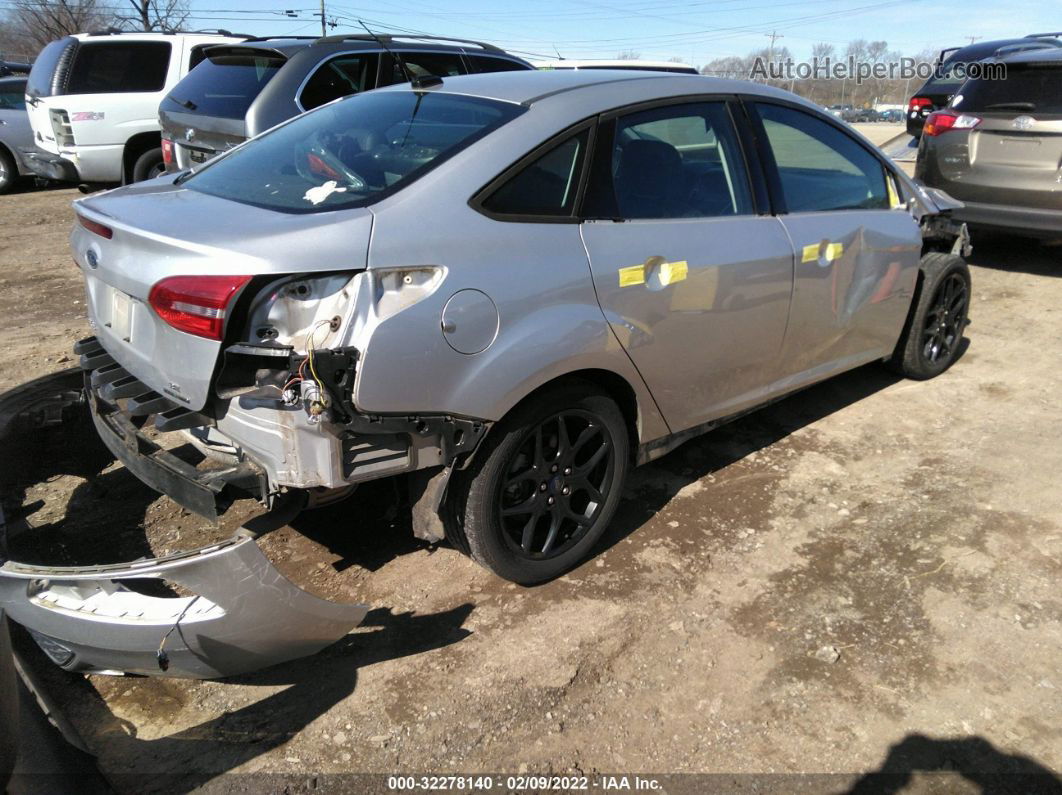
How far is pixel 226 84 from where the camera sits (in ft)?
22.4

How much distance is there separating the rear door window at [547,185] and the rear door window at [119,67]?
8.30 meters

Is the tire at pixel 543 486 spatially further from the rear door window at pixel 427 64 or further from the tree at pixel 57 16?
the tree at pixel 57 16

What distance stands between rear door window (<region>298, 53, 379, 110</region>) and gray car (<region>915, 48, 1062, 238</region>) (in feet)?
16.1

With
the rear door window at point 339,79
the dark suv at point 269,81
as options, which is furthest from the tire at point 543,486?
the rear door window at point 339,79

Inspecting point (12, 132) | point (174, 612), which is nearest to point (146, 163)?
point (12, 132)

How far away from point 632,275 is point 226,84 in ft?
17.1

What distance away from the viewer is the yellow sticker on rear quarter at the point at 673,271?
3117 millimetres

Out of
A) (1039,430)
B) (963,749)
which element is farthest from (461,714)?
(1039,430)

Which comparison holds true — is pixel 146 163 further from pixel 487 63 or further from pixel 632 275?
pixel 632 275

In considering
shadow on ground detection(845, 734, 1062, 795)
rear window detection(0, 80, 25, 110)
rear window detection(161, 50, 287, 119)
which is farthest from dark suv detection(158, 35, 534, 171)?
rear window detection(0, 80, 25, 110)

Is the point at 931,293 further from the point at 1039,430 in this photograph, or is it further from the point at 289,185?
the point at 289,185

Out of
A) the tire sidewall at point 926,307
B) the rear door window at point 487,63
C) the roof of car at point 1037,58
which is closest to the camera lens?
the tire sidewall at point 926,307

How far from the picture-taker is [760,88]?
12.5 ft

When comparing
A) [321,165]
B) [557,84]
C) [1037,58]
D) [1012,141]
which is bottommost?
[1012,141]
